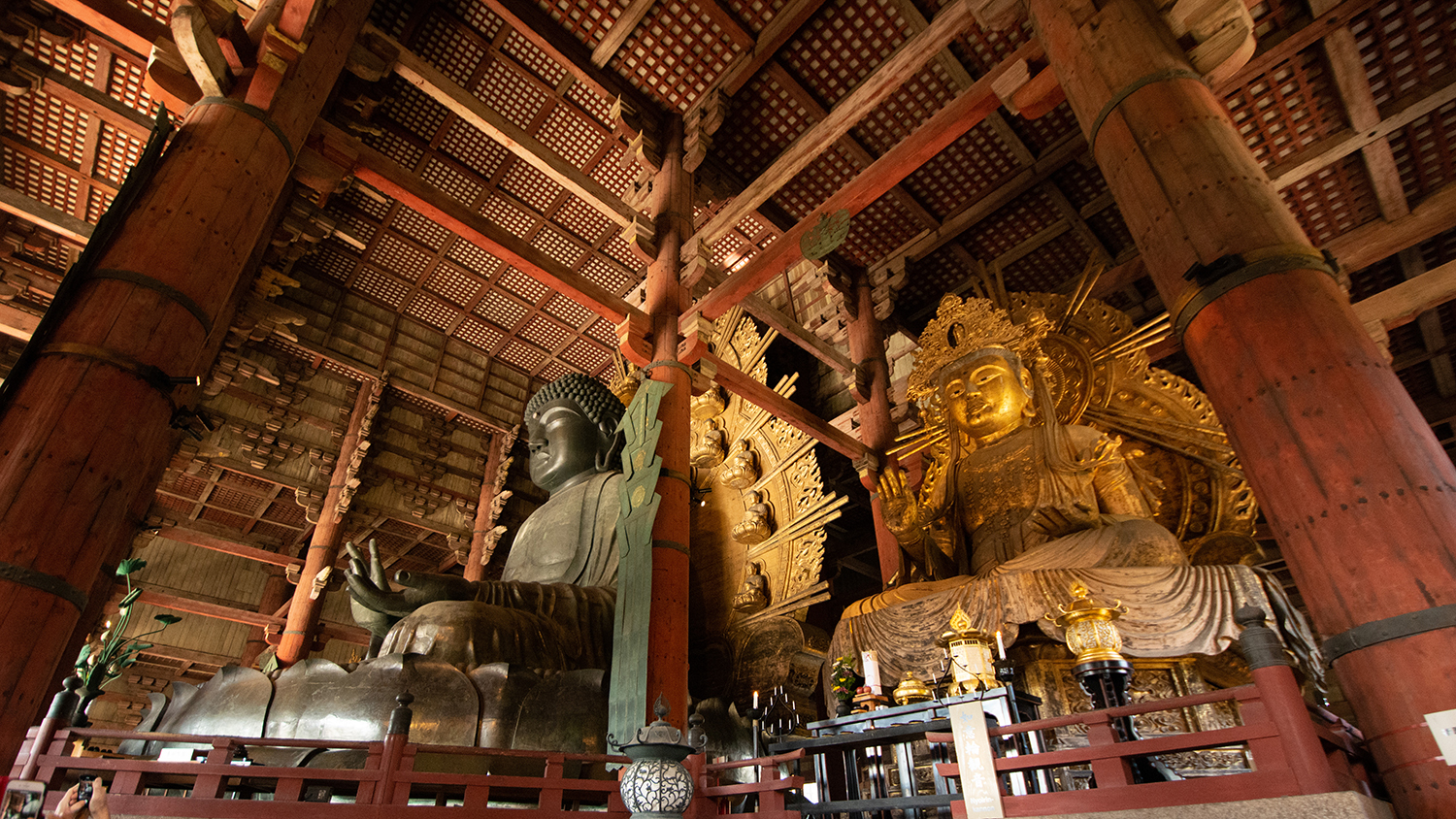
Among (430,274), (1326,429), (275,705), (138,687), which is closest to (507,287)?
(430,274)

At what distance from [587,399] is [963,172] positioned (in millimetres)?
3642

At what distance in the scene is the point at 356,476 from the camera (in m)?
8.81

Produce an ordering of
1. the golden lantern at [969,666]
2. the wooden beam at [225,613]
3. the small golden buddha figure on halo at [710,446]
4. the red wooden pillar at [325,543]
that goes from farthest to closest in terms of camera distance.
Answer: the wooden beam at [225,613] < the red wooden pillar at [325,543] < the small golden buddha figure on halo at [710,446] < the golden lantern at [969,666]

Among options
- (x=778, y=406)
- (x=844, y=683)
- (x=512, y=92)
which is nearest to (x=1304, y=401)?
(x=844, y=683)

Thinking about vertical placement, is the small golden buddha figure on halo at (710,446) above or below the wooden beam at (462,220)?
below

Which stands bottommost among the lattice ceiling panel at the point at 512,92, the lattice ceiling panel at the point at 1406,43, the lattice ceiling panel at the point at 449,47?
the lattice ceiling panel at the point at 1406,43

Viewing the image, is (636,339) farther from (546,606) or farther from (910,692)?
(910,692)

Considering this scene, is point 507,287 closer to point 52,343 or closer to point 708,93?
point 708,93

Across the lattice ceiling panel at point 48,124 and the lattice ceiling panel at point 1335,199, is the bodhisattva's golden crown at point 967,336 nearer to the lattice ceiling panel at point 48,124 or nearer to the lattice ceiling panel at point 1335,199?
the lattice ceiling panel at point 1335,199

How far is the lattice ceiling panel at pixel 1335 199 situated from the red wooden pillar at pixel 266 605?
39.8ft

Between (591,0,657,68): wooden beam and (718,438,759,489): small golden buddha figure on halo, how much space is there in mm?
3079

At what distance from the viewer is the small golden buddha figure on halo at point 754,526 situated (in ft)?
17.5

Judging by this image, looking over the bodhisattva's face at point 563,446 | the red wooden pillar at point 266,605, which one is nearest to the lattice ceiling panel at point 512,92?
the bodhisattva's face at point 563,446

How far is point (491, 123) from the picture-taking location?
15.8 ft
